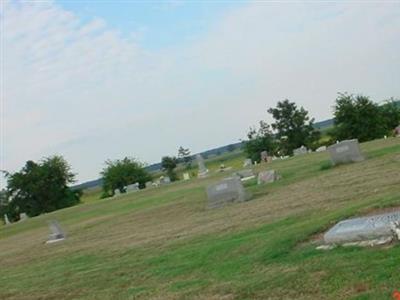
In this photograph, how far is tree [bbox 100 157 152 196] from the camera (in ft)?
208

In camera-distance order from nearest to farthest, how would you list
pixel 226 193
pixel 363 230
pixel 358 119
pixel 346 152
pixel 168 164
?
pixel 363 230, pixel 226 193, pixel 346 152, pixel 358 119, pixel 168 164

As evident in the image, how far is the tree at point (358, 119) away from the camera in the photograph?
50.8 meters

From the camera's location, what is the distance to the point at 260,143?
5778cm

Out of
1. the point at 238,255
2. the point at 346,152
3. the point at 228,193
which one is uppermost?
the point at 346,152

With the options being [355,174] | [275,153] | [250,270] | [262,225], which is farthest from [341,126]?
[250,270]

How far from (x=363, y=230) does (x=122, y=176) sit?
56.6m

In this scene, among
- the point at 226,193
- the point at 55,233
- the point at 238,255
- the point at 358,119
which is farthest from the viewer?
the point at 358,119

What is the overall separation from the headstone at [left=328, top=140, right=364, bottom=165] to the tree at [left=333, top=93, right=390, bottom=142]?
97.2 feet

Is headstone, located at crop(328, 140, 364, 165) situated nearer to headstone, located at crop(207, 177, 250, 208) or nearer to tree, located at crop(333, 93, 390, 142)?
headstone, located at crop(207, 177, 250, 208)

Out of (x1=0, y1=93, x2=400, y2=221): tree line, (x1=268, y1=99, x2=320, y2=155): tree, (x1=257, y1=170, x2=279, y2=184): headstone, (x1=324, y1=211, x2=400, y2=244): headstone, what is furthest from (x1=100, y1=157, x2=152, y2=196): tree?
(x1=324, y1=211, x2=400, y2=244): headstone

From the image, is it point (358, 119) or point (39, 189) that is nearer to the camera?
point (358, 119)

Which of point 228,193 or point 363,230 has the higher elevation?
point 228,193

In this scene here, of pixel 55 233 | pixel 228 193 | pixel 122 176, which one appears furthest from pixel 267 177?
pixel 122 176

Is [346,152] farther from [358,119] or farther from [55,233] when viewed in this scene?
[358,119]
